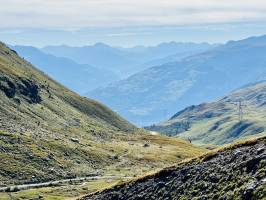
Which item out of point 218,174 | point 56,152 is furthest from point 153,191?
point 56,152

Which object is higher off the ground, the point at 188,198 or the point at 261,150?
the point at 261,150

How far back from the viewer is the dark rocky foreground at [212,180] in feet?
140

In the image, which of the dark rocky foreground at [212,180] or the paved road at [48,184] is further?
the paved road at [48,184]

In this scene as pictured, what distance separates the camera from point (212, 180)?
47969 millimetres

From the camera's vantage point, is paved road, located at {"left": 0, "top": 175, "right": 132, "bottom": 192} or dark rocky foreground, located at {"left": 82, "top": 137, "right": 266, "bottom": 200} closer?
dark rocky foreground, located at {"left": 82, "top": 137, "right": 266, "bottom": 200}

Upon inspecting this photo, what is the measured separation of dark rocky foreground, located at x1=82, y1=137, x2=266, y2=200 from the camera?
4281 cm

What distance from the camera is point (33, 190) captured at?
143 m

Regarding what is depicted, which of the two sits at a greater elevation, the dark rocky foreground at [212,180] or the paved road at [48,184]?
the dark rocky foreground at [212,180]

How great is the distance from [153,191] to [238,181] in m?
12.2

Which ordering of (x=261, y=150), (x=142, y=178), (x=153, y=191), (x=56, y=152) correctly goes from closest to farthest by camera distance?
(x=261, y=150) → (x=153, y=191) → (x=142, y=178) → (x=56, y=152)

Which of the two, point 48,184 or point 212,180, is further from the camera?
point 48,184

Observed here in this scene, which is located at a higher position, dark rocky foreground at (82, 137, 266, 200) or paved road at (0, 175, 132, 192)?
dark rocky foreground at (82, 137, 266, 200)

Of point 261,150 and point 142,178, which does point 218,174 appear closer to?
point 261,150

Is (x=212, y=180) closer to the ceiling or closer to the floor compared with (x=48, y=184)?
closer to the ceiling
